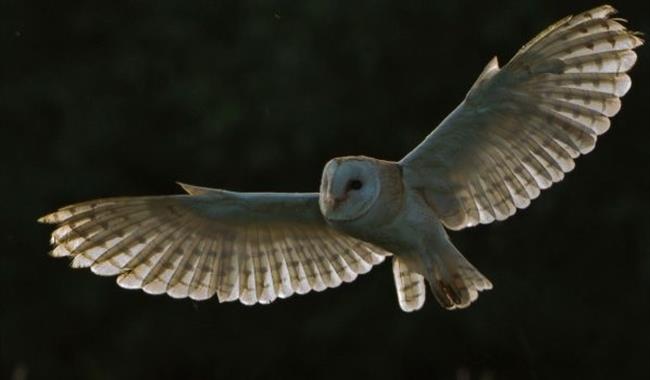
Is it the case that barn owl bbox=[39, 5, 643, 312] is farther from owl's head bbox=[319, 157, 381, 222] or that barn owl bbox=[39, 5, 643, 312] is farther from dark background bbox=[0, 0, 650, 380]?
dark background bbox=[0, 0, 650, 380]

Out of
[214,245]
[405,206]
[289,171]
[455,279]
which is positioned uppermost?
[289,171]

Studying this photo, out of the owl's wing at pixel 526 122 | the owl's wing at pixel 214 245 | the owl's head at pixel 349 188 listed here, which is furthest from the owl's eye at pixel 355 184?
the owl's wing at pixel 214 245

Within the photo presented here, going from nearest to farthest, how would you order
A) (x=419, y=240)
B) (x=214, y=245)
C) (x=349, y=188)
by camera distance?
(x=349, y=188) → (x=419, y=240) → (x=214, y=245)

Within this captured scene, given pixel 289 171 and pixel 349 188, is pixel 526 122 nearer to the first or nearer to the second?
pixel 349 188

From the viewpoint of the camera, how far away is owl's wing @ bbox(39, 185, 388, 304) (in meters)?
6.06

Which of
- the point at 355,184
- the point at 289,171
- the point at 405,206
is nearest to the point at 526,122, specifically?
the point at 405,206

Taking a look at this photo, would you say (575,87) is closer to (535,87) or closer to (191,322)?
(535,87)

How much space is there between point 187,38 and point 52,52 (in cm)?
134

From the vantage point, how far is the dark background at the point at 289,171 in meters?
11.9

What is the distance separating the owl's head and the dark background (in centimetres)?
534

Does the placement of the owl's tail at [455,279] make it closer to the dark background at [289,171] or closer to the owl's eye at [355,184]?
the owl's eye at [355,184]

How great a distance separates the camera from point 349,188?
566 cm

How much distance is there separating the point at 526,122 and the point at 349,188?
2.27ft

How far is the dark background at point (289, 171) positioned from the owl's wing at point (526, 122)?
16.8ft
